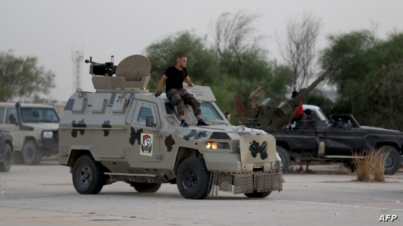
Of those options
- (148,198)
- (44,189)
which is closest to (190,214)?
(148,198)

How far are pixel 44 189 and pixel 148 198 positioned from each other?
3.12 m

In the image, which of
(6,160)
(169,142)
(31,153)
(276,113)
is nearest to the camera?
(169,142)

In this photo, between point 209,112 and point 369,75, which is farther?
point 369,75

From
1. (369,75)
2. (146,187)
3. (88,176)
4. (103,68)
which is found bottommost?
(146,187)

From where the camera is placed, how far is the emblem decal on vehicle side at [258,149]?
1530cm

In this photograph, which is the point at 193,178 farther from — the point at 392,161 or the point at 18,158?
the point at 18,158

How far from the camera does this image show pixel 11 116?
3027 cm

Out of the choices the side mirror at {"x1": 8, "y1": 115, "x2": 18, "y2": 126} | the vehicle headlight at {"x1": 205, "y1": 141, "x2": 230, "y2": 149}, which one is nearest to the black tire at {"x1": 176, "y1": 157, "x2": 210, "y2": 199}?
the vehicle headlight at {"x1": 205, "y1": 141, "x2": 230, "y2": 149}

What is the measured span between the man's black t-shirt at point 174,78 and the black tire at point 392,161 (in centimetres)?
966

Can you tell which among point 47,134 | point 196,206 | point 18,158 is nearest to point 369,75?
point 47,134

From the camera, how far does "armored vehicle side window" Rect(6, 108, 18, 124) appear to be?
30.1m

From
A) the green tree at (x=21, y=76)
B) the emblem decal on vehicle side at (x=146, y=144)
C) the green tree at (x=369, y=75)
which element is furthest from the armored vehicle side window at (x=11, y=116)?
the green tree at (x=21, y=76)

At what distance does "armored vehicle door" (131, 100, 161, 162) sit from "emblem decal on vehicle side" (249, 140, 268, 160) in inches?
67.3

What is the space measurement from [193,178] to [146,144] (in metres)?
1.21
